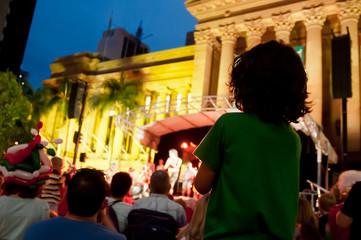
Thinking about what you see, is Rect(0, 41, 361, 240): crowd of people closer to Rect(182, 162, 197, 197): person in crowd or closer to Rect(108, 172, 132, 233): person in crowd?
A: Rect(108, 172, 132, 233): person in crowd

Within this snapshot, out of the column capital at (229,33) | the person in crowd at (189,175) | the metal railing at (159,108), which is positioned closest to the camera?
the metal railing at (159,108)

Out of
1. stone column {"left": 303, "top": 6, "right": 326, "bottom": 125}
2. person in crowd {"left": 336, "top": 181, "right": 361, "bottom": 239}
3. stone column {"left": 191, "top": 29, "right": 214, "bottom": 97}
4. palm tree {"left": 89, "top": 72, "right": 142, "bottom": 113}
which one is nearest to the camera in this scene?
person in crowd {"left": 336, "top": 181, "right": 361, "bottom": 239}

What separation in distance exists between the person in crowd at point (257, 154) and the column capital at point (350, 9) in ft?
69.3

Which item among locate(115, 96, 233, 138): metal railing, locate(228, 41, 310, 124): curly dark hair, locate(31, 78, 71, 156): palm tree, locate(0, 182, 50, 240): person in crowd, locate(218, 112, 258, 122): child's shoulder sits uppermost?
locate(31, 78, 71, 156): palm tree

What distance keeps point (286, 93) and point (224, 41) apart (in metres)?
23.7

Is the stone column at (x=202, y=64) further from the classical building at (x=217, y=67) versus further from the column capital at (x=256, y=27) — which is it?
the column capital at (x=256, y=27)

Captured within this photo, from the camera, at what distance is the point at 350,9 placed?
63.3 feet

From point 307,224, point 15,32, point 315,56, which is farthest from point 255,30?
point 307,224

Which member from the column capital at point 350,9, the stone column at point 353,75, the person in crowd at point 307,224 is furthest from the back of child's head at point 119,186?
the column capital at point 350,9

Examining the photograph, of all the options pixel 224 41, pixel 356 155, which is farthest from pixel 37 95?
pixel 356 155

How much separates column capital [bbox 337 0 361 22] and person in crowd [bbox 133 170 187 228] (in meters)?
19.9

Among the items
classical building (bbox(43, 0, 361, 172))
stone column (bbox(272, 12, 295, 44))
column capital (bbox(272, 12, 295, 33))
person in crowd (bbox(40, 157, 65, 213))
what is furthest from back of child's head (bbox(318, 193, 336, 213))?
column capital (bbox(272, 12, 295, 33))

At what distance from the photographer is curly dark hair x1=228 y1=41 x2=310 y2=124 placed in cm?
147

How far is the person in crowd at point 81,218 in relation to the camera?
1.84 meters
